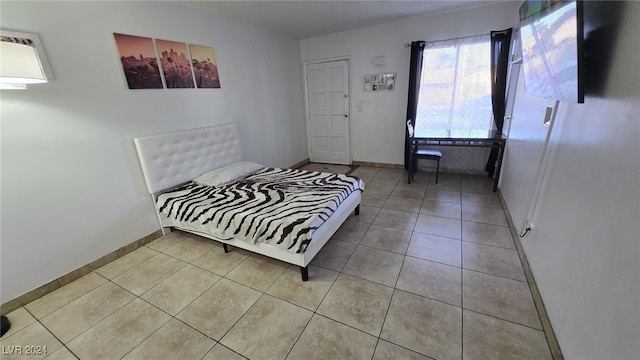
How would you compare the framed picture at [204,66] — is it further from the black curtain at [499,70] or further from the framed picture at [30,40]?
the black curtain at [499,70]

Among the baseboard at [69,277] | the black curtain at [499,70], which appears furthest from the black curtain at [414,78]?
the baseboard at [69,277]

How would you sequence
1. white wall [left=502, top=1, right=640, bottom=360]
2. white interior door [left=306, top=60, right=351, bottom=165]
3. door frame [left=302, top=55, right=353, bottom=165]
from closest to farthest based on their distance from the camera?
white wall [left=502, top=1, right=640, bottom=360]
door frame [left=302, top=55, right=353, bottom=165]
white interior door [left=306, top=60, right=351, bottom=165]

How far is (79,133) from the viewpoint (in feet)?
6.75

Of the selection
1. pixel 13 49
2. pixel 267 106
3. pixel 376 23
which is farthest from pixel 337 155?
pixel 13 49

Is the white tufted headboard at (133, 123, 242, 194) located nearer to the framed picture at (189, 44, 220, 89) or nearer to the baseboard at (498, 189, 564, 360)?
the framed picture at (189, 44, 220, 89)

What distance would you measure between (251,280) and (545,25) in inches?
101

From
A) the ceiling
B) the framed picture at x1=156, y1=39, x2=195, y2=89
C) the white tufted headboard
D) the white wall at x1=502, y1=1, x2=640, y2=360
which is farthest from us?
the ceiling

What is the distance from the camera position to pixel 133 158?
2.41 m

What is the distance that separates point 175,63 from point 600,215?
11.5 feet

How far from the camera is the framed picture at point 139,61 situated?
2.27 m

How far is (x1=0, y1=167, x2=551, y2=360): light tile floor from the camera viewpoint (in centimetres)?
145

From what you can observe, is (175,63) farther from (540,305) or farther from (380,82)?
(540,305)

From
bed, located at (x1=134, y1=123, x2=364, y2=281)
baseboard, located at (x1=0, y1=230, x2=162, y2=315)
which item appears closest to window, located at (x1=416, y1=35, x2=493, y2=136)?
bed, located at (x1=134, y1=123, x2=364, y2=281)

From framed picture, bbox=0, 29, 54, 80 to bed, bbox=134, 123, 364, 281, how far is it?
758mm
